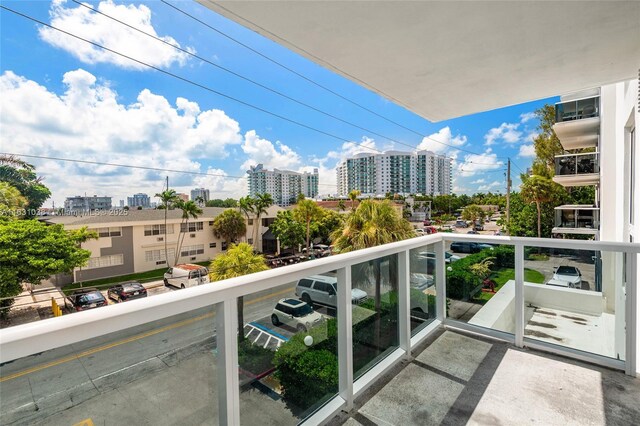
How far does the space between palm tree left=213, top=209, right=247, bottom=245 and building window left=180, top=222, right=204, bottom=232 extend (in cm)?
134

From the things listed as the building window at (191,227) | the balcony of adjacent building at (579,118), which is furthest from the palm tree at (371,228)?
the building window at (191,227)

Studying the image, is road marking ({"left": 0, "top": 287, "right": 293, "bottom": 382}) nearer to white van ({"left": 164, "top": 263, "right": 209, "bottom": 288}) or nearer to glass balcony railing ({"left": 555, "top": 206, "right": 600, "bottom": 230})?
glass balcony railing ({"left": 555, "top": 206, "right": 600, "bottom": 230})

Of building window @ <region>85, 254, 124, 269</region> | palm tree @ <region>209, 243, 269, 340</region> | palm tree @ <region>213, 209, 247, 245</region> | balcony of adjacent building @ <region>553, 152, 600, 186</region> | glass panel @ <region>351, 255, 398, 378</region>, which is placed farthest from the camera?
palm tree @ <region>213, 209, 247, 245</region>

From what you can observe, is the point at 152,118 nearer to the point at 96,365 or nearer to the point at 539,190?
the point at 539,190

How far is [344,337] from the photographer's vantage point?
188 cm

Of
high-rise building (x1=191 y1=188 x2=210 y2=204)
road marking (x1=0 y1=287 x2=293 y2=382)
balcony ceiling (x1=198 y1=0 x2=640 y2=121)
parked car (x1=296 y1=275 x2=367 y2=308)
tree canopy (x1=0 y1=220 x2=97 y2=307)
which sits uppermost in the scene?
high-rise building (x1=191 y1=188 x2=210 y2=204)

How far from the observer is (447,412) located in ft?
6.05

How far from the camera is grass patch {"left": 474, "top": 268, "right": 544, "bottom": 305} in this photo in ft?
8.66

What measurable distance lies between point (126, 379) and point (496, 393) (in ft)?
7.10

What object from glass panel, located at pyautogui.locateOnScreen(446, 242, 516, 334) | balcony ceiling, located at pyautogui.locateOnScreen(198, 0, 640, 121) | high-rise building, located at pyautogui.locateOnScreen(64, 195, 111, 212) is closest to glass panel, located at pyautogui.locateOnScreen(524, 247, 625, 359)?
glass panel, located at pyautogui.locateOnScreen(446, 242, 516, 334)

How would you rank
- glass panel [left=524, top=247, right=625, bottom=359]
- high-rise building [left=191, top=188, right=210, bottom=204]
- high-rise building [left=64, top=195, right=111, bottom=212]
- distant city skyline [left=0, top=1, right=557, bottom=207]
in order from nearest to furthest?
glass panel [left=524, top=247, right=625, bottom=359] < distant city skyline [left=0, top=1, right=557, bottom=207] < high-rise building [left=64, top=195, right=111, bottom=212] < high-rise building [left=191, top=188, right=210, bottom=204]

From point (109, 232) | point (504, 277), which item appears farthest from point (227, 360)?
point (109, 232)

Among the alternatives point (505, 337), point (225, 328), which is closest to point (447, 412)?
point (505, 337)

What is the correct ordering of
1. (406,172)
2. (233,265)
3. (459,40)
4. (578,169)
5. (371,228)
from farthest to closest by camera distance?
(406,172), (578,169), (233,265), (371,228), (459,40)
